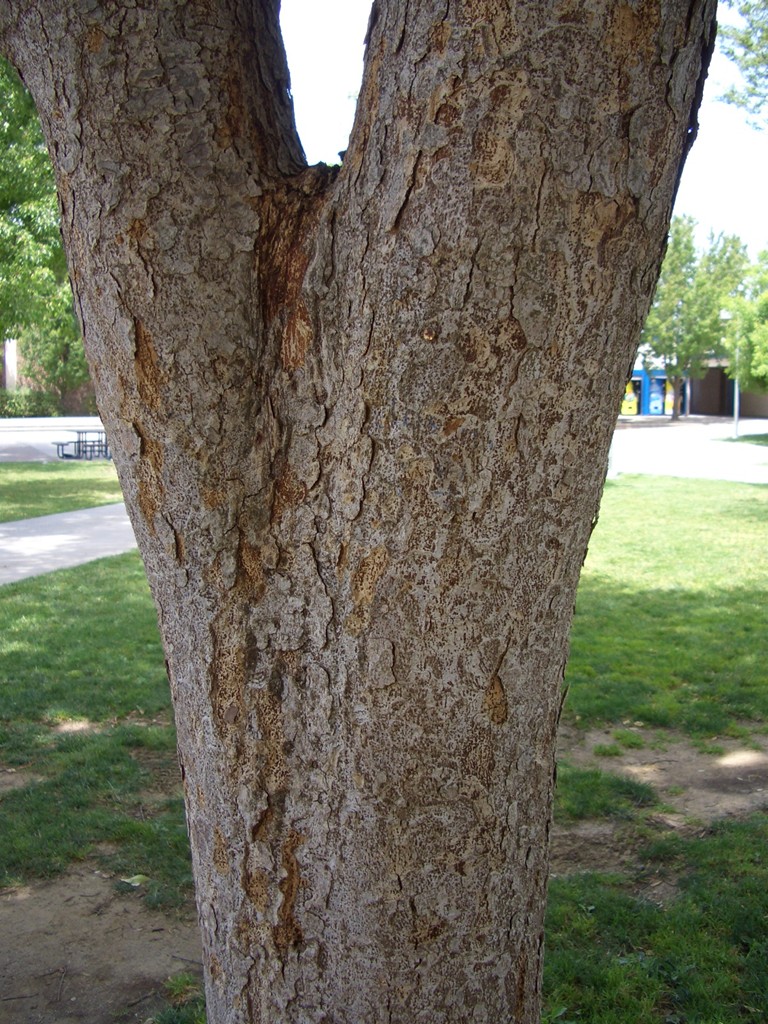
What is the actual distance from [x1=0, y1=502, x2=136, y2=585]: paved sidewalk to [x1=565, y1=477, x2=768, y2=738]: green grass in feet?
16.9

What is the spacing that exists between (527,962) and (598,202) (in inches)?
57.6

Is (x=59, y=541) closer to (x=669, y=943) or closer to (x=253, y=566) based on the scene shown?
(x=669, y=943)

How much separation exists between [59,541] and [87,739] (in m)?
7.31

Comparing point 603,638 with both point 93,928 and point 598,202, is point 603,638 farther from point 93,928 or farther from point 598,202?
point 598,202

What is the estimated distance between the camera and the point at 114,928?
3.88 m

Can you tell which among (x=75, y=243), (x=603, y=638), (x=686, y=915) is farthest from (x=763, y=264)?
(x=75, y=243)

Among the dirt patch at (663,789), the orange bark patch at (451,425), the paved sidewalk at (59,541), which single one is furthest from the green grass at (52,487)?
the orange bark patch at (451,425)

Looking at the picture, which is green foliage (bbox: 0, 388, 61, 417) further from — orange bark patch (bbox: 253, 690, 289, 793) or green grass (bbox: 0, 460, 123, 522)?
orange bark patch (bbox: 253, 690, 289, 793)

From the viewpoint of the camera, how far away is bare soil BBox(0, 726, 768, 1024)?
3434mm

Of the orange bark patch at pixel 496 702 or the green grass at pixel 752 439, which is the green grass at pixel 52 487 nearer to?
the orange bark patch at pixel 496 702

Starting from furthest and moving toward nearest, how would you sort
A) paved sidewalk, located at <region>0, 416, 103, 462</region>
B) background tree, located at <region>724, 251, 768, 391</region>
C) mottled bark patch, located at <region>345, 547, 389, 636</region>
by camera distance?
background tree, located at <region>724, 251, 768, 391</region> → paved sidewalk, located at <region>0, 416, 103, 462</region> → mottled bark patch, located at <region>345, 547, 389, 636</region>

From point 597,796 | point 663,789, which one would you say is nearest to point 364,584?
point 597,796

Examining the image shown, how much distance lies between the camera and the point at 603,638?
310 inches

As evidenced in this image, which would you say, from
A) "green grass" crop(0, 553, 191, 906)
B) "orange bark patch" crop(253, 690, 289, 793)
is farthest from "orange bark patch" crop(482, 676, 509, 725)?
"green grass" crop(0, 553, 191, 906)
